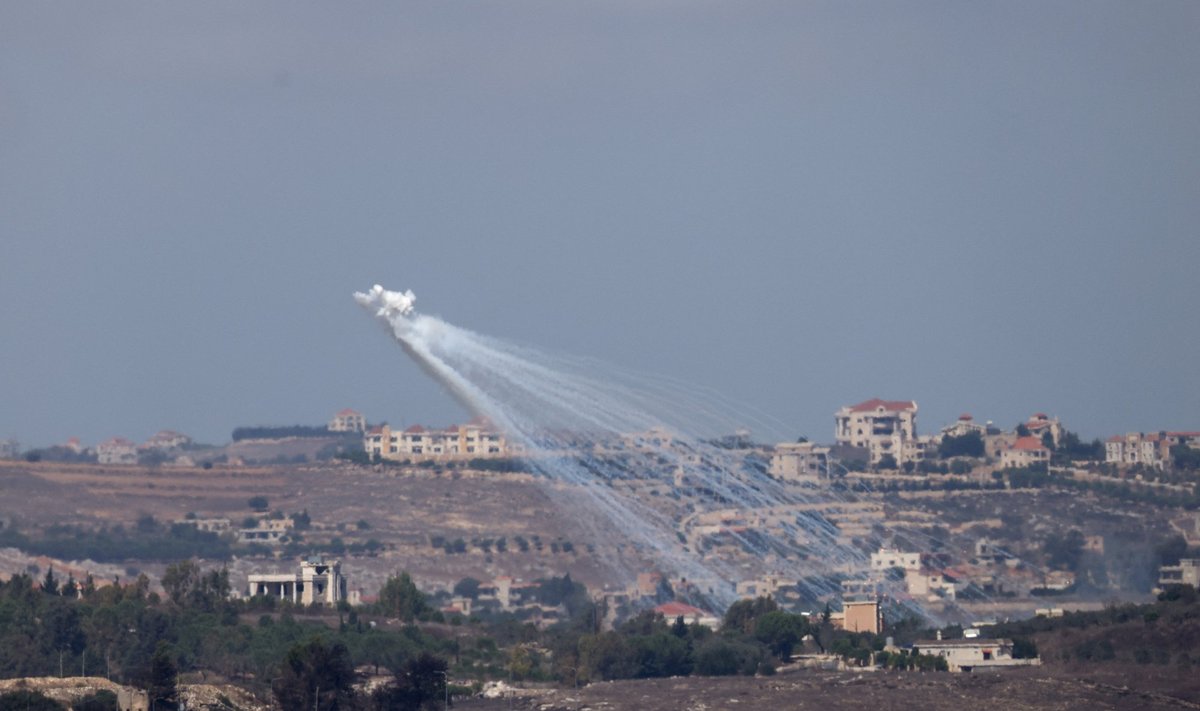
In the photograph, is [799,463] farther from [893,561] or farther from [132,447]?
[132,447]

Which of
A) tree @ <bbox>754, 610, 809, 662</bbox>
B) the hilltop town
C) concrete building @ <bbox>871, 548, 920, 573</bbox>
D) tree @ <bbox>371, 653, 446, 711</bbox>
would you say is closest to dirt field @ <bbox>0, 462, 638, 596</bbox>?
the hilltop town

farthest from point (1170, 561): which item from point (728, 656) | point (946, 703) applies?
point (946, 703)

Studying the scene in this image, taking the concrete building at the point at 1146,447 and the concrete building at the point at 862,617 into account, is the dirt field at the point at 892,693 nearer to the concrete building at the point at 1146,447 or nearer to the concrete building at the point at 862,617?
the concrete building at the point at 862,617

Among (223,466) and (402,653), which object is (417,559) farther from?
(402,653)

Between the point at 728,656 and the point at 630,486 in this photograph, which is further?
the point at 630,486

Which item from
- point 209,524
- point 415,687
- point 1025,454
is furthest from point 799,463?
point 415,687
